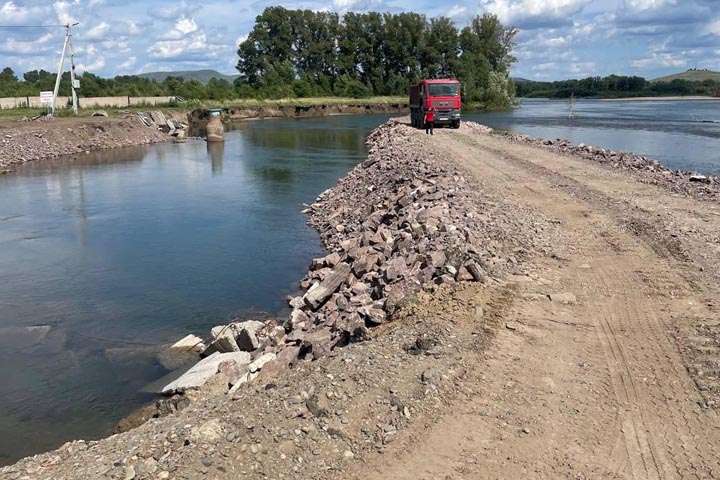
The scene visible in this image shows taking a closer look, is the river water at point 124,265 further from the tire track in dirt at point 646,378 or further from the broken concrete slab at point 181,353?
the tire track in dirt at point 646,378

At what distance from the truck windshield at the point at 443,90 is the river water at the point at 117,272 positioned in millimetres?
8532

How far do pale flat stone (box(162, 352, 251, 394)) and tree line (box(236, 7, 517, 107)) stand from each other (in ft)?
289

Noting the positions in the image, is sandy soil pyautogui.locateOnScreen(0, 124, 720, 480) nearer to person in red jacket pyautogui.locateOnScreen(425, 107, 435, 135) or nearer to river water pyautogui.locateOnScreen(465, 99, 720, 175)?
river water pyautogui.locateOnScreen(465, 99, 720, 175)

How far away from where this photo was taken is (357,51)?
10675cm

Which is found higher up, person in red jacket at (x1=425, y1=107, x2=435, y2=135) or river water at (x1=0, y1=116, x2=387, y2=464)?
person in red jacket at (x1=425, y1=107, x2=435, y2=135)

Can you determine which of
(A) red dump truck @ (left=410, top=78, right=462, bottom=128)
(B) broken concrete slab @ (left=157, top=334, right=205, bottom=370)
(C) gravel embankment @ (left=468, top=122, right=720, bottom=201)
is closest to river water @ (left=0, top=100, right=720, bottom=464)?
(B) broken concrete slab @ (left=157, top=334, right=205, bottom=370)

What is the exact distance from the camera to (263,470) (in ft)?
16.1

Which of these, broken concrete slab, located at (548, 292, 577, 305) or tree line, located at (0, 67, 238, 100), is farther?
tree line, located at (0, 67, 238, 100)

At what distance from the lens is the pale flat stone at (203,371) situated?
8133 millimetres

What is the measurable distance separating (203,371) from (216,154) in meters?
33.4

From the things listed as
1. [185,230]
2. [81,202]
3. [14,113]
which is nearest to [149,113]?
[14,113]

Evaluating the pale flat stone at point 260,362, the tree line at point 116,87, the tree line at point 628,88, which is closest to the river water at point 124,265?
the pale flat stone at point 260,362

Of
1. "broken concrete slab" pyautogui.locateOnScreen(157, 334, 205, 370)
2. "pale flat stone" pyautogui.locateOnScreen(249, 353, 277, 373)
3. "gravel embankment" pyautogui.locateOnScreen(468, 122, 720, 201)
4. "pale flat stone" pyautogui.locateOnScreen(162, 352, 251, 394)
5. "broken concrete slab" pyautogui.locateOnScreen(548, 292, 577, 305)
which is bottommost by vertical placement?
"broken concrete slab" pyautogui.locateOnScreen(157, 334, 205, 370)

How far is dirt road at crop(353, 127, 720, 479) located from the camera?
4945mm
